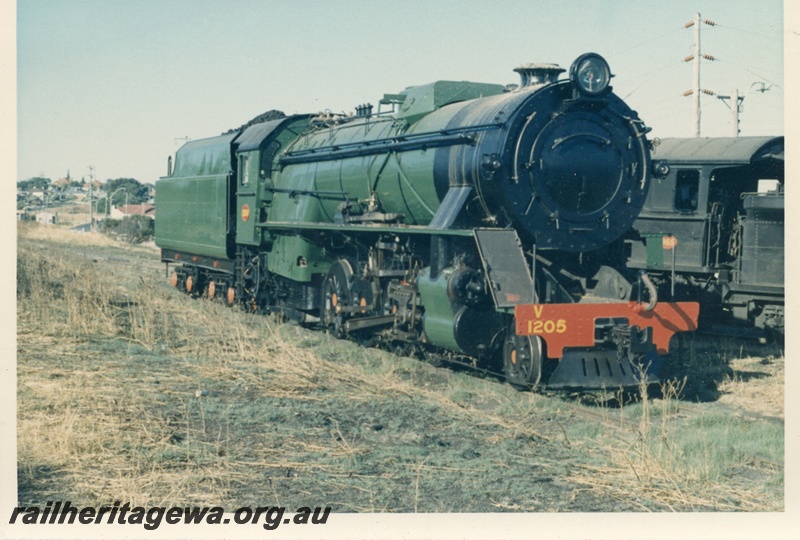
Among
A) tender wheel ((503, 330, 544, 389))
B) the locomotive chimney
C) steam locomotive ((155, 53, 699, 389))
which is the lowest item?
tender wheel ((503, 330, 544, 389))

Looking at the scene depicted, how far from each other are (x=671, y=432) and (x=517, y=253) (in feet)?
8.48

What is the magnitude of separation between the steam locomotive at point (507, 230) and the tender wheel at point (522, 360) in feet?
0.07

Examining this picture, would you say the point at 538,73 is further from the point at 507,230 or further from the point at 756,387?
the point at 756,387

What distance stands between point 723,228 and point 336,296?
241 inches

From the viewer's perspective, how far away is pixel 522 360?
935 centimetres

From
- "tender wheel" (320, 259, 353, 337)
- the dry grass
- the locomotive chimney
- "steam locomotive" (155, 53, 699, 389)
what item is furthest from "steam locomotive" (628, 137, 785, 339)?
Answer: "tender wheel" (320, 259, 353, 337)

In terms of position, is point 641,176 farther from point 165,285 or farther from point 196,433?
point 165,285

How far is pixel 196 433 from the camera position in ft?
24.7

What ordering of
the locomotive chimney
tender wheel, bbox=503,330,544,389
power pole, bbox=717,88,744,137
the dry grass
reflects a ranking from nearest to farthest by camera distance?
tender wheel, bbox=503,330,544,389, the dry grass, the locomotive chimney, power pole, bbox=717,88,744,137

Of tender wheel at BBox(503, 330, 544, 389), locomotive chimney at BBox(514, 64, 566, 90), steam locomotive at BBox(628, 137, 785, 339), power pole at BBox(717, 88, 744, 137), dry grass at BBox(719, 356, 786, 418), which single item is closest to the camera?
tender wheel at BBox(503, 330, 544, 389)

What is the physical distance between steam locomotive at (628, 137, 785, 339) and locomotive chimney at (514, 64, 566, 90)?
13.4 feet

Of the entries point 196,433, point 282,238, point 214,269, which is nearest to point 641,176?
point 196,433

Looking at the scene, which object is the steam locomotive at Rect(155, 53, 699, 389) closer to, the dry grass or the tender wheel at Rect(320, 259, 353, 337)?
the tender wheel at Rect(320, 259, 353, 337)

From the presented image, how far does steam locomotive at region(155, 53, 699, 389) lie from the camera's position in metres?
9.17
